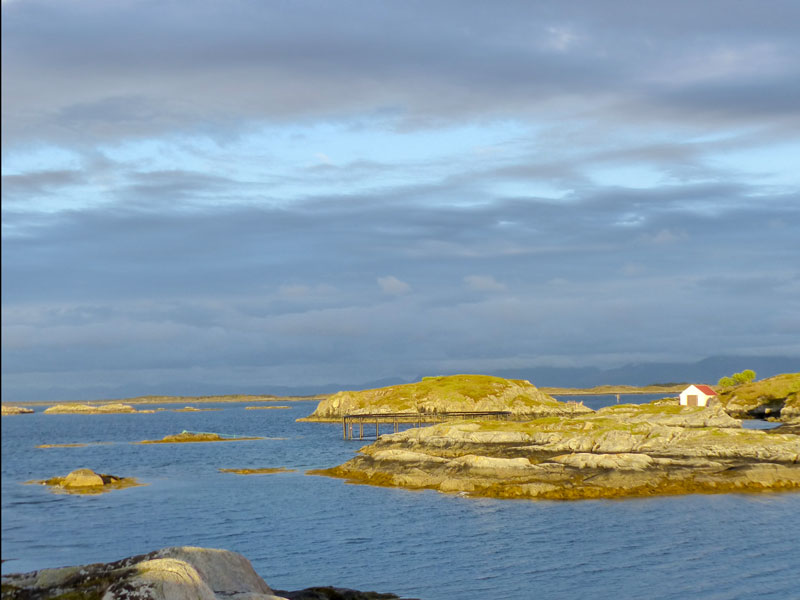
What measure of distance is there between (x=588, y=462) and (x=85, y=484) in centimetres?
4762

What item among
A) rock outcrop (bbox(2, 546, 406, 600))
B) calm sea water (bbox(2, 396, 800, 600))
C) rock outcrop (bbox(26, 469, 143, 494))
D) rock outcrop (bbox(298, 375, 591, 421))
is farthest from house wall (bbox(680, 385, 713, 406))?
rock outcrop (bbox(2, 546, 406, 600))

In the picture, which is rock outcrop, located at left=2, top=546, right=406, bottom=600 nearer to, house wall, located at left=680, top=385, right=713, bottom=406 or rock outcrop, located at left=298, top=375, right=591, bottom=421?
house wall, located at left=680, top=385, right=713, bottom=406

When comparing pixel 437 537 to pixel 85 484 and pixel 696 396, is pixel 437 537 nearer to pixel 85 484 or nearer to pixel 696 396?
pixel 85 484

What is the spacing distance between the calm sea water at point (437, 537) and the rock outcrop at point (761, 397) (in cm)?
11440

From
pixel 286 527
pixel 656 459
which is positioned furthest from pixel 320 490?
pixel 656 459

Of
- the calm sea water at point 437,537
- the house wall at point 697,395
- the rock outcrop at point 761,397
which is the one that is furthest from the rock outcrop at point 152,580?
the rock outcrop at point 761,397

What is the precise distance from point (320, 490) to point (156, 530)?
68.5 ft

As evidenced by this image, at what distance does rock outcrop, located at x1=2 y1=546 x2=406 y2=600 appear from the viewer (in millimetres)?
16469

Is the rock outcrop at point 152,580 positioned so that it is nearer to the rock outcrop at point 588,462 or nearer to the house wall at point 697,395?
the rock outcrop at point 588,462

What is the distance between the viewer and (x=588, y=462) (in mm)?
70375

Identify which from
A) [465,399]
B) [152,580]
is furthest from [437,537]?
[465,399]

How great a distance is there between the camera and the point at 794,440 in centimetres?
7562

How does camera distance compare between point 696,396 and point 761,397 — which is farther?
point 761,397

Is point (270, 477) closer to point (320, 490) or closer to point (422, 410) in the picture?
point (320, 490)
